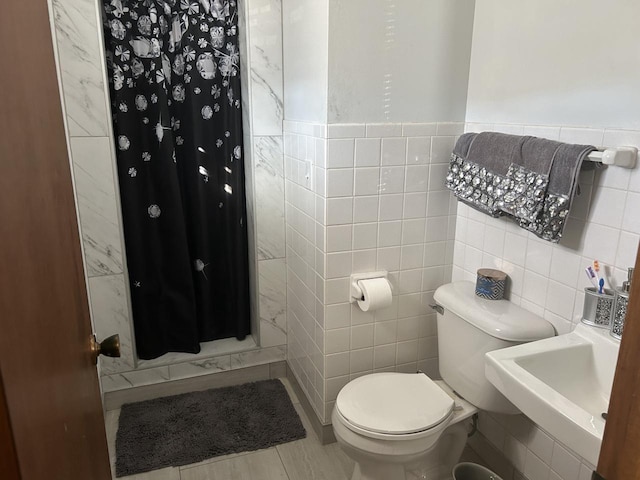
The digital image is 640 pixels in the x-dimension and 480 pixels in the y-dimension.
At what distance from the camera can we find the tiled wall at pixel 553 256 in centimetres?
141

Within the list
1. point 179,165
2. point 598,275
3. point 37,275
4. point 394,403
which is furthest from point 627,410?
point 179,165

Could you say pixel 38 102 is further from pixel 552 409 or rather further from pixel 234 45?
pixel 234 45

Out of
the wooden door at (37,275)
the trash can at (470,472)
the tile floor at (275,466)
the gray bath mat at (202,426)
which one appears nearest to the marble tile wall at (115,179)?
the gray bath mat at (202,426)

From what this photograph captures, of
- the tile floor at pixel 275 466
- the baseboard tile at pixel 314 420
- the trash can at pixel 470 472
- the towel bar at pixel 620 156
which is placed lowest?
the tile floor at pixel 275 466

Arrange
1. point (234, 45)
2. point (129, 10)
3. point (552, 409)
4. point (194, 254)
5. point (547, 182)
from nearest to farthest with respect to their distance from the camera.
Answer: point (552, 409), point (547, 182), point (129, 10), point (234, 45), point (194, 254)

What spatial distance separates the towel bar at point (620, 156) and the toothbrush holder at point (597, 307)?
39cm

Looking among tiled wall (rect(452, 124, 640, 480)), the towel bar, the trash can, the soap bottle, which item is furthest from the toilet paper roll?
the towel bar

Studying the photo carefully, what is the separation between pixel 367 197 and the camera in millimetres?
1940

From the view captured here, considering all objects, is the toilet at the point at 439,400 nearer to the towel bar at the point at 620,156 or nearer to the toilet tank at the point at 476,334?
the toilet tank at the point at 476,334

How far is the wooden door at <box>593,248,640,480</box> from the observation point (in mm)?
547

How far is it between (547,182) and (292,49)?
4.19 feet

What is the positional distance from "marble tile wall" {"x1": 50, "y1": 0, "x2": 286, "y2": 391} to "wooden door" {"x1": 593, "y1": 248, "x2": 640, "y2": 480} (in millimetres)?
2013

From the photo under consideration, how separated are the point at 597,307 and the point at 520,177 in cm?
48

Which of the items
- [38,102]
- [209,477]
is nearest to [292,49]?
[38,102]
